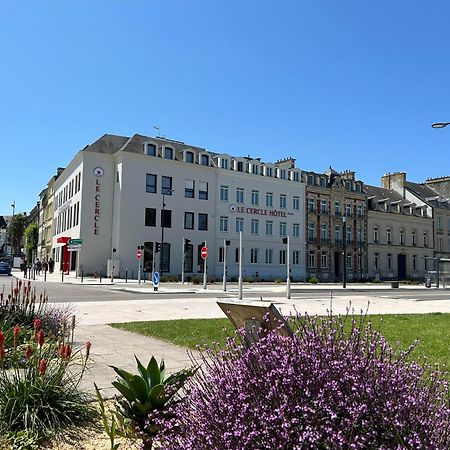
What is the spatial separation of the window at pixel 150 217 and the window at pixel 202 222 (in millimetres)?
5503

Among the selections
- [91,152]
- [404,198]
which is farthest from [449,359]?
[404,198]

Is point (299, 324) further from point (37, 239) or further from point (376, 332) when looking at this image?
point (37, 239)

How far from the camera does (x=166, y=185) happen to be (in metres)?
50.6

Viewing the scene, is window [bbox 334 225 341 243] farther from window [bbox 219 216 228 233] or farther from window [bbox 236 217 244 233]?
window [bbox 219 216 228 233]

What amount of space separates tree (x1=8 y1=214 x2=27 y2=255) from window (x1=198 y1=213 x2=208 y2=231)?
7134 cm

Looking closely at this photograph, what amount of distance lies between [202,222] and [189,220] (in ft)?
5.45

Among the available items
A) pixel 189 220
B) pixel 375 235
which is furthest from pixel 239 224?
pixel 375 235

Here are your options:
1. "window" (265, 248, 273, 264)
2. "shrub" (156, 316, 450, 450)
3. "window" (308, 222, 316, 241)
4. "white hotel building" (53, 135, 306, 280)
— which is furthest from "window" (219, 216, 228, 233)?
"shrub" (156, 316, 450, 450)

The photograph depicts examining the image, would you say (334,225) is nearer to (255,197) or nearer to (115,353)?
(255,197)

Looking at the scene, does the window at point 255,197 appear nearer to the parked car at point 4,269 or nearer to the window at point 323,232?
the window at point 323,232

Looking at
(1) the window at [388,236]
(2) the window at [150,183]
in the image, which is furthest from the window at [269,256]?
(1) the window at [388,236]

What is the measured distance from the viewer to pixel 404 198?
7631 cm

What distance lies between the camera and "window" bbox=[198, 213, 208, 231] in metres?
52.8

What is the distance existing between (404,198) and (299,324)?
78495 mm
